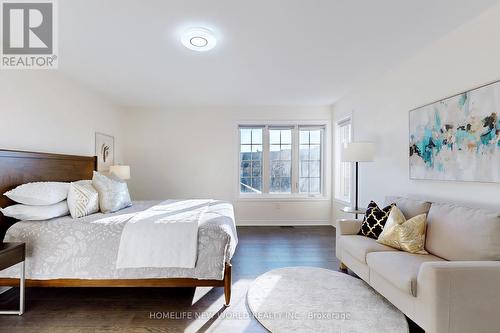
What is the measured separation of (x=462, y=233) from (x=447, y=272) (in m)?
0.57

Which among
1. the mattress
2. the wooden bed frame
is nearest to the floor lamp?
the mattress

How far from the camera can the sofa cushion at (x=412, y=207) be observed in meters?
2.38

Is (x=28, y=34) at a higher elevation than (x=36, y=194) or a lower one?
higher

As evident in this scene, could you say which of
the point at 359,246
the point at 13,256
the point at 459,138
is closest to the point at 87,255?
the point at 13,256

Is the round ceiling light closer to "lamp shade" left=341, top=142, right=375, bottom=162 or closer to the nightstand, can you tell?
"lamp shade" left=341, top=142, right=375, bottom=162

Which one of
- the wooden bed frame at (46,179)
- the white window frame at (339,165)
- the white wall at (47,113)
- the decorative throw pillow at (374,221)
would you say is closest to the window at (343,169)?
the white window frame at (339,165)

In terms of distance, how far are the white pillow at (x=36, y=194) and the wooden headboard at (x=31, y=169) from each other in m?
0.14

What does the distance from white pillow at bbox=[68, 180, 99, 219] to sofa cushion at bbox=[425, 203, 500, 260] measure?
3335 mm

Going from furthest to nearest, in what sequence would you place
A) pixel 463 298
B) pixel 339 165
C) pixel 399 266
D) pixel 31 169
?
pixel 339 165 < pixel 31 169 < pixel 399 266 < pixel 463 298

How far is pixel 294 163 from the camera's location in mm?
5156

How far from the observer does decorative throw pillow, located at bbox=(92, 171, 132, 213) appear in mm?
2730

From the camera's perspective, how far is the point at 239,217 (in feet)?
16.6

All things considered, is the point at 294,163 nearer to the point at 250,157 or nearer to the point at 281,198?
the point at 281,198

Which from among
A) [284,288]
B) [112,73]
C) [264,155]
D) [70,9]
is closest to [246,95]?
[264,155]
